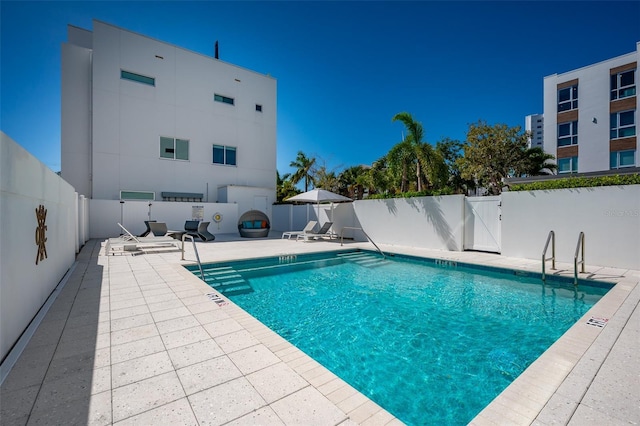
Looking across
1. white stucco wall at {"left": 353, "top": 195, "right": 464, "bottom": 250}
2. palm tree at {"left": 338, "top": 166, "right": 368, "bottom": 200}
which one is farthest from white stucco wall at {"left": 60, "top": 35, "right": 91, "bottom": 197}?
palm tree at {"left": 338, "top": 166, "right": 368, "bottom": 200}

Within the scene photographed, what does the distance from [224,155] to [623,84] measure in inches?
1142

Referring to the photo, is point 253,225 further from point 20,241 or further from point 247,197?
point 20,241

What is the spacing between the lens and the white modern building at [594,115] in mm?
19734

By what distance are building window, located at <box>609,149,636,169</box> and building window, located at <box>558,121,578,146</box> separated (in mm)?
2764

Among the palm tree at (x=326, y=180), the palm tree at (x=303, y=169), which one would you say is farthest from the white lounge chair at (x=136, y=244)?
the palm tree at (x=303, y=169)

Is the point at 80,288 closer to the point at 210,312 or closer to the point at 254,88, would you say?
the point at 210,312

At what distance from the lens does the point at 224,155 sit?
69.1 ft

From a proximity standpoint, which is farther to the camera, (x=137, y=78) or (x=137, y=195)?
(x=137, y=78)

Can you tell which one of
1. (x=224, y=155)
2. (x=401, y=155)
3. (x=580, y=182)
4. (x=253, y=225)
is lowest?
(x=253, y=225)

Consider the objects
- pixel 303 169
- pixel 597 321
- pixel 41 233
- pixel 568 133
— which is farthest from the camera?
pixel 303 169

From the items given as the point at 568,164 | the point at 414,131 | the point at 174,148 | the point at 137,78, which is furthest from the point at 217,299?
the point at 568,164

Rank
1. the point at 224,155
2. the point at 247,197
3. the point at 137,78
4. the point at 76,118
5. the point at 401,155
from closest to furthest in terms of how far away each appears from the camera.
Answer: the point at 401,155 < the point at 76,118 < the point at 137,78 < the point at 247,197 < the point at 224,155

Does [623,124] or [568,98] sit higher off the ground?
[568,98]

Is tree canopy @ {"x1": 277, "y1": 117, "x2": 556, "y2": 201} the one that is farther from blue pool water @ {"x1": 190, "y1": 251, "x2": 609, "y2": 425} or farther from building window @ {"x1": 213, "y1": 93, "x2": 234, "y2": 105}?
building window @ {"x1": 213, "y1": 93, "x2": 234, "y2": 105}
